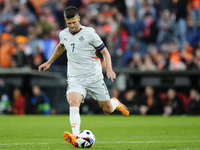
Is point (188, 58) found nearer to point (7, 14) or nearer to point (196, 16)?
point (196, 16)

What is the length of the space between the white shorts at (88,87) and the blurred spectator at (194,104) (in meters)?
9.40

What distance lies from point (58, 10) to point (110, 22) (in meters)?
3.22

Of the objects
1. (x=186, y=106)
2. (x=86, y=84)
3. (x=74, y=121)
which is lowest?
(x=186, y=106)

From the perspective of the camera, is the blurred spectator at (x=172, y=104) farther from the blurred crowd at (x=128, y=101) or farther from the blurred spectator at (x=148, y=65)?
the blurred spectator at (x=148, y=65)

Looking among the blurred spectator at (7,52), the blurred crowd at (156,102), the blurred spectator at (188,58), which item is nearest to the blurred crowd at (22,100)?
the blurred spectator at (7,52)

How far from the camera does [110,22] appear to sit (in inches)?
762

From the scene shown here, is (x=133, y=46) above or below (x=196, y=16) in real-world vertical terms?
below

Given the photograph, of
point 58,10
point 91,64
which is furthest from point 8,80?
point 91,64

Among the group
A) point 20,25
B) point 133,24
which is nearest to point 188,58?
point 133,24

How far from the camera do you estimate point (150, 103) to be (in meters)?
16.8

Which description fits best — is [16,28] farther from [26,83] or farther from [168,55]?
[168,55]

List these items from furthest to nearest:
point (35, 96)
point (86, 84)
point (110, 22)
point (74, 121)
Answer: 1. point (110, 22)
2. point (35, 96)
3. point (86, 84)
4. point (74, 121)

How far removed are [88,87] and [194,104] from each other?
9867 mm

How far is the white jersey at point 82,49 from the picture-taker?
22.7ft
